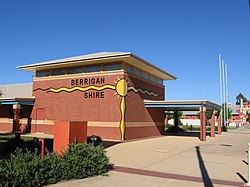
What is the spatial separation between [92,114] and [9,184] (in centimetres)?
1542

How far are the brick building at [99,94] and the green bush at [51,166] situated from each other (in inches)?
459

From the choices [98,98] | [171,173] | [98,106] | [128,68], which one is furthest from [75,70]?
[171,173]

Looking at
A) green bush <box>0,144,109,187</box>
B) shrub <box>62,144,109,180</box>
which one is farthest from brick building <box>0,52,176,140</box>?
green bush <box>0,144,109,187</box>

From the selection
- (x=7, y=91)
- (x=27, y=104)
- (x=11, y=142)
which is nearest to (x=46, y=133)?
(x=27, y=104)

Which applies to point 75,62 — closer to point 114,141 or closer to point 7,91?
point 114,141

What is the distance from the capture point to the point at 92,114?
72.1ft

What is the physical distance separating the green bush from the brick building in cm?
1167

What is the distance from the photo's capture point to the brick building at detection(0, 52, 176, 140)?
21.0 meters

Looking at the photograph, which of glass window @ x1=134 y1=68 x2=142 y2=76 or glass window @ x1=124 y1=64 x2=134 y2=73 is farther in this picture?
glass window @ x1=134 y1=68 x2=142 y2=76

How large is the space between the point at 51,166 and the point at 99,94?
14303 millimetres

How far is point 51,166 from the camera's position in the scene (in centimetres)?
768

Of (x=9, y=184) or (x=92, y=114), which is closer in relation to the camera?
(x=9, y=184)

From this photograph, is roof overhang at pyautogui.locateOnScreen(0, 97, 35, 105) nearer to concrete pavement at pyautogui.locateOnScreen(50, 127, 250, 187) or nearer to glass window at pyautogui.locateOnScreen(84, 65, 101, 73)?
glass window at pyautogui.locateOnScreen(84, 65, 101, 73)

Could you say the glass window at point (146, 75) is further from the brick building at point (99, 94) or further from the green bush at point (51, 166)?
the green bush at point (51, 166)
